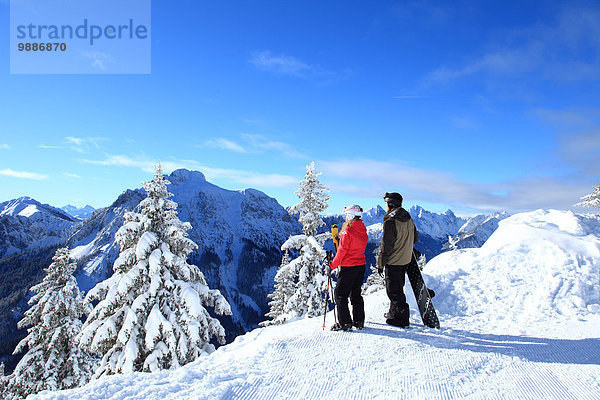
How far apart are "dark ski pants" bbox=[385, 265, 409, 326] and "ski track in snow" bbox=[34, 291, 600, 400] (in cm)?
49

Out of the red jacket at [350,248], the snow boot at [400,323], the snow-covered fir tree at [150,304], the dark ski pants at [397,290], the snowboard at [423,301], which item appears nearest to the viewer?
the red jacket at [350,248]

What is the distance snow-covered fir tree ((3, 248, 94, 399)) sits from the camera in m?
17.8

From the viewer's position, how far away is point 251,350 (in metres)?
5.20

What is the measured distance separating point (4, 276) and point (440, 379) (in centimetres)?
21754

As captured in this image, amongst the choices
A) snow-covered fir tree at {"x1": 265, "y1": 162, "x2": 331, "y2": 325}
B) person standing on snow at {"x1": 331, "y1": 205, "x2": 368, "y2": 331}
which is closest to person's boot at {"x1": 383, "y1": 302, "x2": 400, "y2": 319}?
person standing on snow at {"x1": 331, "y1": 205, "x2": 368, "y2": 331}

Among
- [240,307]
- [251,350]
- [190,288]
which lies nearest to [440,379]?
[251,350]

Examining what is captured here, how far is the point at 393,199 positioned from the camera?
6.34 metres

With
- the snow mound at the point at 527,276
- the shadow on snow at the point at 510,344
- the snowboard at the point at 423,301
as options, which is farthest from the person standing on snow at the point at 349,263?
the snow mound at the point at 527,276

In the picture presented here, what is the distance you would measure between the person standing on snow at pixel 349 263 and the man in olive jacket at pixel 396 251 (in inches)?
16.7

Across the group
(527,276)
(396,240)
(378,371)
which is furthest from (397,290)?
(527,276)

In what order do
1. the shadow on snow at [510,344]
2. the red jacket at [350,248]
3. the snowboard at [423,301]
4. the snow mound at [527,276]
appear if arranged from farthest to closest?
1. the snow mound at [527,276]
2. the snowboard at [423,301]
3. the red jacket at [350,248]
4. the shadow on snow at [510,344]

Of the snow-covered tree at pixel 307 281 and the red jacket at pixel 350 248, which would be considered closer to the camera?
the red jacket at pixel 350 248

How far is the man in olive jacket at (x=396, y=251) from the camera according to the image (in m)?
6.16

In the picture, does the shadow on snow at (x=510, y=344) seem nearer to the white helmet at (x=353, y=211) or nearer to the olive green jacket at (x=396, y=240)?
the olive green jacket at (x=396, y=240)
